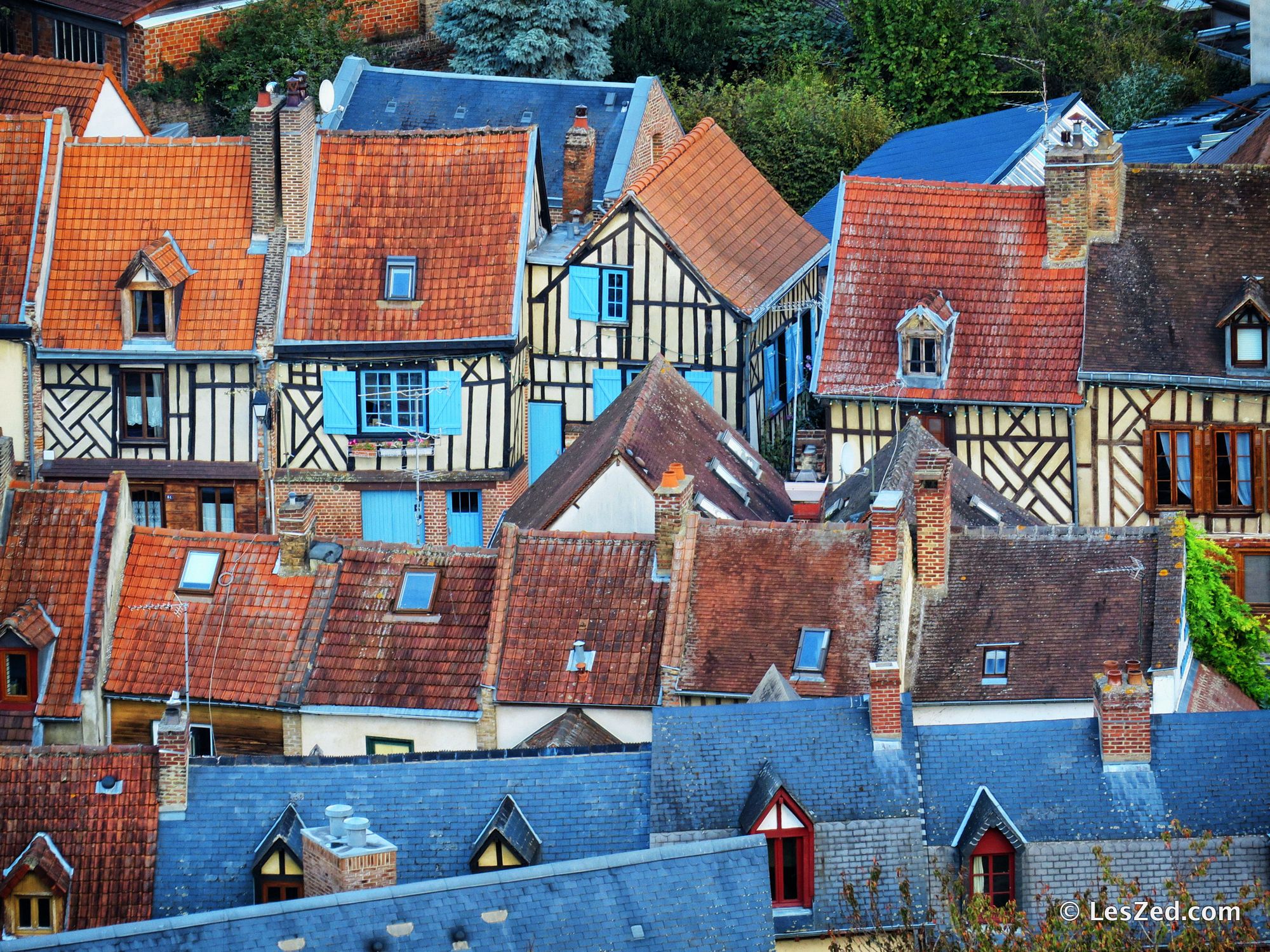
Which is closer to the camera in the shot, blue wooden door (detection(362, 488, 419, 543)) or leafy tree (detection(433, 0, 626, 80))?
blue wooden door (detection(362, 488, 419, 543))

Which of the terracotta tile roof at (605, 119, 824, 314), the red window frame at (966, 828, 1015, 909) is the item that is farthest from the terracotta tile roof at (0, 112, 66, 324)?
the red window frame at (966, 828, 1015, 909)

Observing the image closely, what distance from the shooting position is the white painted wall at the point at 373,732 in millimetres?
39531

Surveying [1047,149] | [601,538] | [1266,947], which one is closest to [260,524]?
[601,538]

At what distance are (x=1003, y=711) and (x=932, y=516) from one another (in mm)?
3071

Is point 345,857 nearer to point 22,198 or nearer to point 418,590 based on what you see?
point 418,590

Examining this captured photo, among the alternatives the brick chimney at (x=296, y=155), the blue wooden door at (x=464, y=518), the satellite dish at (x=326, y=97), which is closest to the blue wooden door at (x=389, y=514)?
the blue wooden door at (x=464, y=518)

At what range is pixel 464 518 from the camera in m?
47.8

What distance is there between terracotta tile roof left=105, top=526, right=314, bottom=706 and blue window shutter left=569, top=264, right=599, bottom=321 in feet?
30.2

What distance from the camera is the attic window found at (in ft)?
144

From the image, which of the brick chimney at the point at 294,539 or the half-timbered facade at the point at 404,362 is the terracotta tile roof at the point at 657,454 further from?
the brick chimney at the point at 294,539

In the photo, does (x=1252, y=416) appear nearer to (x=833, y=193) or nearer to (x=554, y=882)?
(x=833, y=193)

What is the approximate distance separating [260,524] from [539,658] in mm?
9683

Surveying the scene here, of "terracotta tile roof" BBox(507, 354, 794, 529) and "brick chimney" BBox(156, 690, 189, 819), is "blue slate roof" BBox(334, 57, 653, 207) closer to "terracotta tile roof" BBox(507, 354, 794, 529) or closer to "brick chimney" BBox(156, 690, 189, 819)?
"terracotta tile roof" BBox(507, 354, 794, 529)

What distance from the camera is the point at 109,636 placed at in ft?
134
